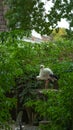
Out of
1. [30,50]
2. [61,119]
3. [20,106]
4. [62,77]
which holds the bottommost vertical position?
[61,119]

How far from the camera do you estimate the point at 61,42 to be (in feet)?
22.6

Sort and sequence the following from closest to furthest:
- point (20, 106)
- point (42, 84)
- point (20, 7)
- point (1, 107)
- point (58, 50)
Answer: point (1, 107), point (20, 7), point (58, 50), point (42, 84), point (20, 106)

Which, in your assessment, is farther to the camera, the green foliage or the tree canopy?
the tree canopy

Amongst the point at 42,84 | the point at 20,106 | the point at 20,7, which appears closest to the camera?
the point at 20,7

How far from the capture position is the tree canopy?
14.5ft

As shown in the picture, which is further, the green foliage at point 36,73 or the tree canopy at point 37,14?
the tree canopy at point 37,14

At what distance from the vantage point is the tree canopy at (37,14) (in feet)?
14.5

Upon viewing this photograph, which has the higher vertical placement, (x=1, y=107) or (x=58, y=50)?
(x=58, y=50)

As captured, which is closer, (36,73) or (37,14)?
(37,14)

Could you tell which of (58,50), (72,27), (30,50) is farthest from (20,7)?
(58,50)

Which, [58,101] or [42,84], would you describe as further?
[42,84]

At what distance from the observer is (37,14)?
4590 millimetres

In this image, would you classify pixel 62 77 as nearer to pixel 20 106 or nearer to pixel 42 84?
pixel 42 84

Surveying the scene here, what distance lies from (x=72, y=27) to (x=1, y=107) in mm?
1504
